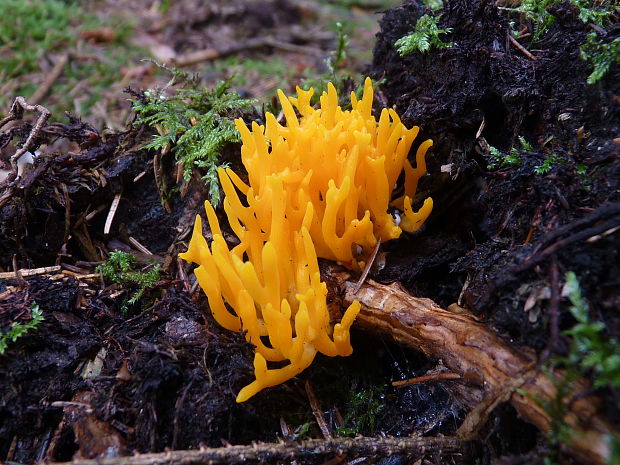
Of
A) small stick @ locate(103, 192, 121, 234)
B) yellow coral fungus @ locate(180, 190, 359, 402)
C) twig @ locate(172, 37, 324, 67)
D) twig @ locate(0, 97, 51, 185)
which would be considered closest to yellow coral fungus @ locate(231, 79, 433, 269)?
yellow coral fungus @ locate(180, 190, 359, 402)

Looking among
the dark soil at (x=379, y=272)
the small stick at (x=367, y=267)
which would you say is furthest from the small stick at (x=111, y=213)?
the small stick at (x=367, y=267)

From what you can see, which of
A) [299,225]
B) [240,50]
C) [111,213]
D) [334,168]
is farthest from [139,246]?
[240,50]

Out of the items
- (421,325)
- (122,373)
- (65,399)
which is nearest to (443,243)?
(421,325)

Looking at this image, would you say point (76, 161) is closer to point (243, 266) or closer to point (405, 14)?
point (243, 266)

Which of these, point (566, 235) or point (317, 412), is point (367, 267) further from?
point (566, 235)

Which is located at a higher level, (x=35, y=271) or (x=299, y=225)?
(x=299, y=225)
